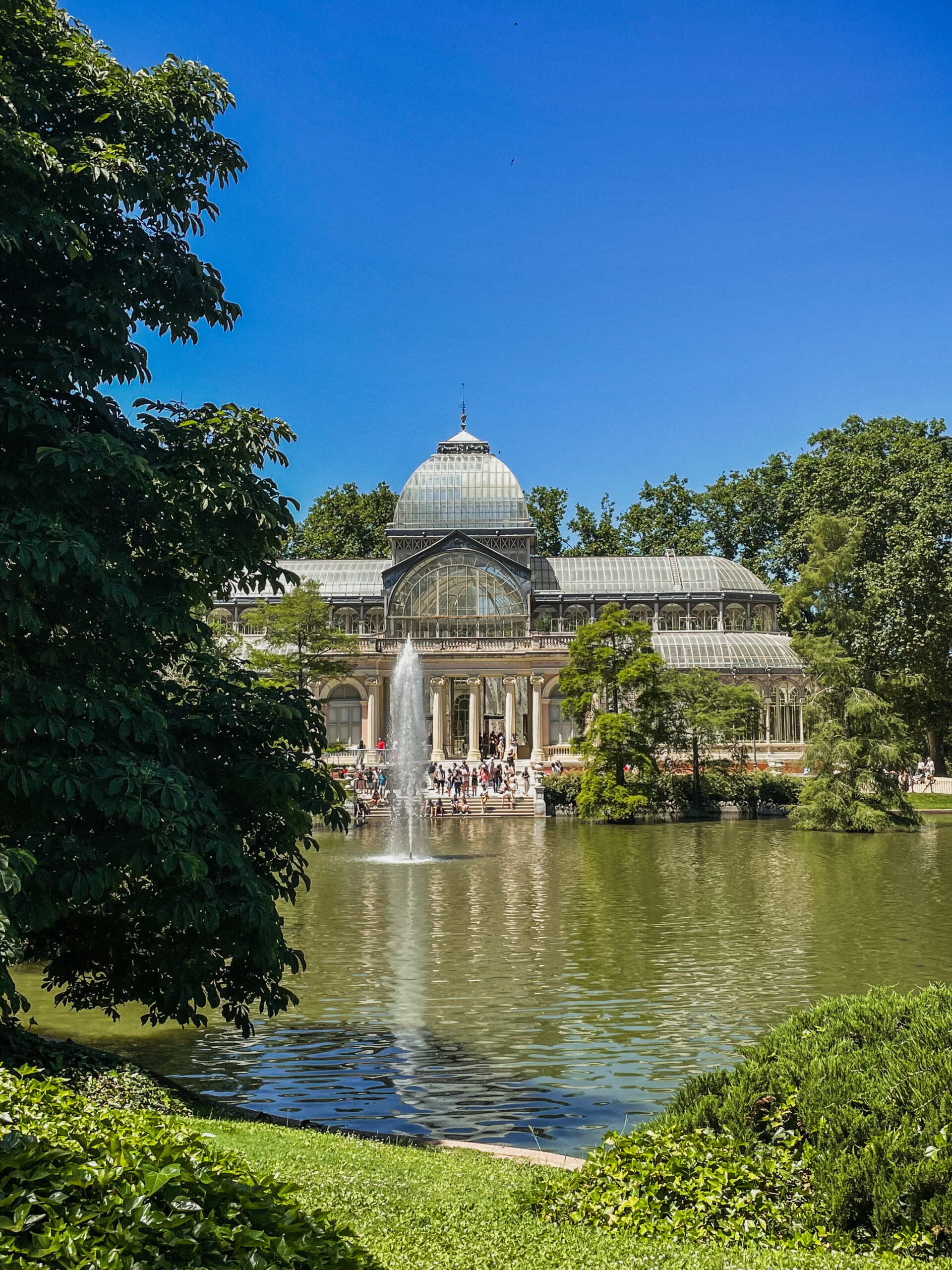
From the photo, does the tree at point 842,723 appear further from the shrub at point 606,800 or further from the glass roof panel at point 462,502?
the glass roof panel at point 462,502

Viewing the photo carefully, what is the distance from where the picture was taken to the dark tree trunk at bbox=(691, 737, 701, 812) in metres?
48.1

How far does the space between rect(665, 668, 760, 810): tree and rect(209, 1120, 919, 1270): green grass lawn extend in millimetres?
40582

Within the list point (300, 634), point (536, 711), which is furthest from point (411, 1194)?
point (536, 711)

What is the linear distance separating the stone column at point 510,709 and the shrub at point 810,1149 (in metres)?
57.6

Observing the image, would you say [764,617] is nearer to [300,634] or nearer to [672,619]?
[672,619]

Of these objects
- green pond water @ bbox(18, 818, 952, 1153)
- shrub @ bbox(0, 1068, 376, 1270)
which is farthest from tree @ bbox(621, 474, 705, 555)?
shrub @ bbox(0, 1068, 376, 1270)

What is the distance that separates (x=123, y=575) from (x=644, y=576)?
66.5 metres

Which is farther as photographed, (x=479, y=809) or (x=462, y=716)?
(x=462, y=716)

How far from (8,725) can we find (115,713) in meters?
0.83

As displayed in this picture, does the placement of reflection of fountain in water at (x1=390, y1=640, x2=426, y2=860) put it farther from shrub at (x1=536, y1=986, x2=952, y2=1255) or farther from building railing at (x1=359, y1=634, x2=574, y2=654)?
shrub at (x1=536, y1=986, x2=952, y2=1255)

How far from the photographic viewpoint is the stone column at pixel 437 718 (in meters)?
66.6

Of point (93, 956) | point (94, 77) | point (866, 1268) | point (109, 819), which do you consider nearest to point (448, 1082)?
point (93, 956)

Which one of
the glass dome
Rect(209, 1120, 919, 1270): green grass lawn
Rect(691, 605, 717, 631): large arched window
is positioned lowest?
Rect(209, 1120, 919, 1270): green grass lawn

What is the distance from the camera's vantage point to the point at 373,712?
6769 cm
